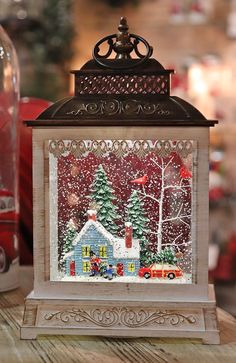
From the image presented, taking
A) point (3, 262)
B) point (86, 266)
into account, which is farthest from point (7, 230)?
point (86, 266)

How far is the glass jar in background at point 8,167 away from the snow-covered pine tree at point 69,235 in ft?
1.02

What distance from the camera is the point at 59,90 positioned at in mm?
4027

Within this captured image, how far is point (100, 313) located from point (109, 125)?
28 centimetres

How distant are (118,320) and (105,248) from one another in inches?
4.3

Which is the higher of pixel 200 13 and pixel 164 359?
pixel 200 13

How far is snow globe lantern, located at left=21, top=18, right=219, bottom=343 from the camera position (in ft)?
3.06

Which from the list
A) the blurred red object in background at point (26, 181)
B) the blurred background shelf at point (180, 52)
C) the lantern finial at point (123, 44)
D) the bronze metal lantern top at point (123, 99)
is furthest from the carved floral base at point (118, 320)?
the blurred background shelf at point (180, 52)

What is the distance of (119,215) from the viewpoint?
0.95m

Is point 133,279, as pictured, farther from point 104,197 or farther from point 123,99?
point 123,99

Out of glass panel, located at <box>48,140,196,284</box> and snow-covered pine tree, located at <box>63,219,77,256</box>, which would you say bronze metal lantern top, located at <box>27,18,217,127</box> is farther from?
snow-covered pine tree, located at <box>63,219,77,256</box>

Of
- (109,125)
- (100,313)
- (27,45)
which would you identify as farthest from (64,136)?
(27,45)

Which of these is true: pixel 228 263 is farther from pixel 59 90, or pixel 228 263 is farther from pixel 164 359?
pixel 164 359

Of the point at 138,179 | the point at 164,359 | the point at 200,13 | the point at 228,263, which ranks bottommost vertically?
the point at 228,263

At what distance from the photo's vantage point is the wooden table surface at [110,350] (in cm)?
88
